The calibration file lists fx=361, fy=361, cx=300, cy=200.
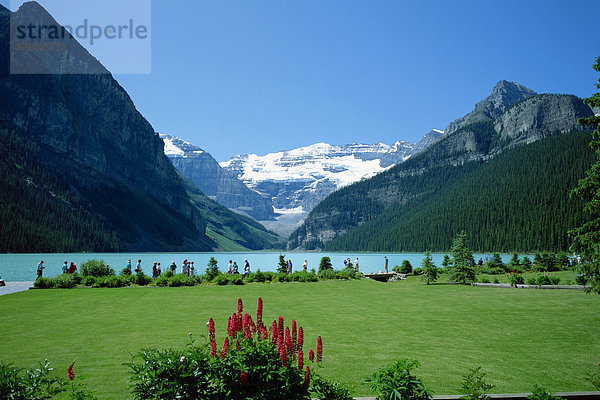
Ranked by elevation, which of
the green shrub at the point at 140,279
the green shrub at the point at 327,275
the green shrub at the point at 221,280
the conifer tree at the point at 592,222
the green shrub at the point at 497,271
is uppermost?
the conifer tree at the point at 592,222

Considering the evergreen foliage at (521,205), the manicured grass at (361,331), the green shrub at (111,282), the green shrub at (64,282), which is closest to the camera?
the manicured grass at (361,331)

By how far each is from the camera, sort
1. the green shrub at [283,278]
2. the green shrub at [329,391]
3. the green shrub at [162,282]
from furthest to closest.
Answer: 1. the green shrub at [283,278]
2. the green shrub at [162,282]
3. the green shrub at [329,391]

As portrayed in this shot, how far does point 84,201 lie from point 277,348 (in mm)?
212395

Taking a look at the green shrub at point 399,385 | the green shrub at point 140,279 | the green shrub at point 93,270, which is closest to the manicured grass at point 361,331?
the green shrub at point 399,385

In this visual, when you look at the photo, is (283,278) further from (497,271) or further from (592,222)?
(497,271)

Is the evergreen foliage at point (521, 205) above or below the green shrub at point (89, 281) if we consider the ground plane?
above

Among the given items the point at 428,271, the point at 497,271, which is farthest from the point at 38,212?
the point at 497,271

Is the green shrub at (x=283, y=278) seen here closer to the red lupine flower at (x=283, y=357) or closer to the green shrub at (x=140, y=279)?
the green shrub at (x=140, y=279)

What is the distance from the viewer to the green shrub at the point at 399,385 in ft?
19.2

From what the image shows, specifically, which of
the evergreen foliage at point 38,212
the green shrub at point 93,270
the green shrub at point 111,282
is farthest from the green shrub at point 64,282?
the evergreen foliage at point 38,212

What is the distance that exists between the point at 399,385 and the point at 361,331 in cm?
949

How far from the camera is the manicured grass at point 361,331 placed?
10008 mm

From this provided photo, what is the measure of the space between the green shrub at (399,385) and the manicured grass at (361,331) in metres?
1.67

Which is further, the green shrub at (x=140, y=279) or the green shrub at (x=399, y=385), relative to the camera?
the green shrub at (x=140, y=279)
